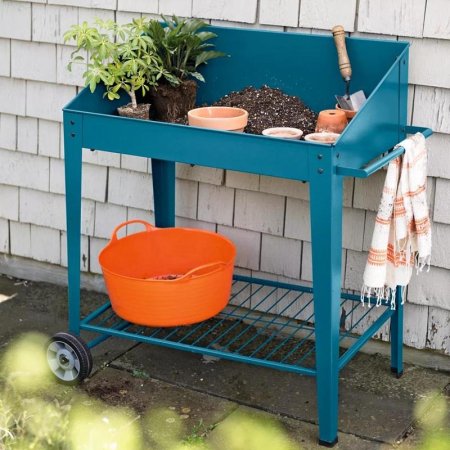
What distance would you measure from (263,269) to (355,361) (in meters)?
0.50

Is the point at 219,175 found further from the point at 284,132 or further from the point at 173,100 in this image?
the point at 284,132

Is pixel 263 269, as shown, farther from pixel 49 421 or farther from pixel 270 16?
pixel 49 421

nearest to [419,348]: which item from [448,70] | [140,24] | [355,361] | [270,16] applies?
[355,361]

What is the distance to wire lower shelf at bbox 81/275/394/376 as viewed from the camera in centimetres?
361

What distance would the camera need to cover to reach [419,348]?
11.8 feet

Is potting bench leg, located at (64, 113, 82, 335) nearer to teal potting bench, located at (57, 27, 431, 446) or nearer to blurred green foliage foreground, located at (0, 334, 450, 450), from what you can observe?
teal potting bench, located at (57, 27, 431, 446)

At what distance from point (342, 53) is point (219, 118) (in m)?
0.45

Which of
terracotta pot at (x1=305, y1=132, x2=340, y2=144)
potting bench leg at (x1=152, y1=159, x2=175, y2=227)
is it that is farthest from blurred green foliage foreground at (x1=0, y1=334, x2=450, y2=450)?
terracotta pot at (x1=305, y1=132, x2=340, y2=144)

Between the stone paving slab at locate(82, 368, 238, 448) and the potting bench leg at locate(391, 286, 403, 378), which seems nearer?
the stone paving slab at locate(82, 368, 238, 448)

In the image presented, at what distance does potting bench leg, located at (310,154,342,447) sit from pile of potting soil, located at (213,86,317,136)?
1.57 ft

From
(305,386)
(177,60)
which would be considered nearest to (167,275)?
(305,386)

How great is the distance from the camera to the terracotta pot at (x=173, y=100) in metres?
3.40

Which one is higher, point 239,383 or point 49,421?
point 49,421

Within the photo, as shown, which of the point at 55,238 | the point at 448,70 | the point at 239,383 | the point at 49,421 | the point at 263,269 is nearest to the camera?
the point at 49,421
